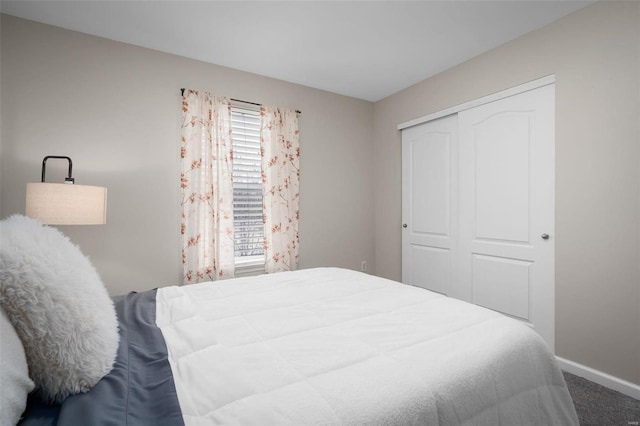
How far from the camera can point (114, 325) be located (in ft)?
3.28

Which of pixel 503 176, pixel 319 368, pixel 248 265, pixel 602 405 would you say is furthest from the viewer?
pixel 248 265

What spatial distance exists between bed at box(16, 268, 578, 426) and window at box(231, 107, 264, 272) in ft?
5.45

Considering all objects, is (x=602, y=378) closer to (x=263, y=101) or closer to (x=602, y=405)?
(x=602, y=405)

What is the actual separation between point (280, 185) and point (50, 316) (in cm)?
271

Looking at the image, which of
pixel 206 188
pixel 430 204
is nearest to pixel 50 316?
pixel 206 188

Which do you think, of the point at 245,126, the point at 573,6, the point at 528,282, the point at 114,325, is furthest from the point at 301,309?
the point at 573,6

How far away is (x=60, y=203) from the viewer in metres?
1.93

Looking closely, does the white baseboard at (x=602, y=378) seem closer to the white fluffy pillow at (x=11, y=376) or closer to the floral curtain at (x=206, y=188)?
the floral curtain at (x=206, y=188)

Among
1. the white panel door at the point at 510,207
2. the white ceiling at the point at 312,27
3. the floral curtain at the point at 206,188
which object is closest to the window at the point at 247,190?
the floral curtain at the point at 206,188

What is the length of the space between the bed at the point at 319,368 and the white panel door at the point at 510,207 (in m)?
1.52

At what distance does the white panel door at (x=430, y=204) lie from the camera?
10.7ft

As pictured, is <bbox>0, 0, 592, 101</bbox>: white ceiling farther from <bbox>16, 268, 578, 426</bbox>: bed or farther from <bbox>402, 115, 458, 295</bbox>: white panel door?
<bbox>16, 268, 578, 426</bbox>: bed

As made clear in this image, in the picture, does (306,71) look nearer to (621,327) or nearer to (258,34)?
(258,34)

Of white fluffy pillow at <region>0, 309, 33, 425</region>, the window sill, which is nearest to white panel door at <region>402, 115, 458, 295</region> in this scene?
the window sill
